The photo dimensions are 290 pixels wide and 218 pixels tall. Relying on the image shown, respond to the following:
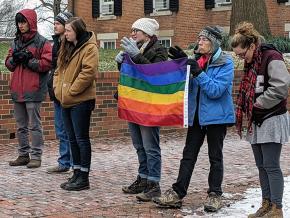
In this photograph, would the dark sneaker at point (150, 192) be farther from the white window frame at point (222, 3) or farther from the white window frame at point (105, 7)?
the white window frame at point (105, 7)

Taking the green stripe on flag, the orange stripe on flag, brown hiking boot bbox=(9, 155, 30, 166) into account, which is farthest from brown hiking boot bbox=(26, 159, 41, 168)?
the green stripe on flag

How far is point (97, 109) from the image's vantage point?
10602 mm

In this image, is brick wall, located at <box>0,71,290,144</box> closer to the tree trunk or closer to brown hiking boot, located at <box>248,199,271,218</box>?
brown hiking boot, located at <box>248,199,271,218</box>

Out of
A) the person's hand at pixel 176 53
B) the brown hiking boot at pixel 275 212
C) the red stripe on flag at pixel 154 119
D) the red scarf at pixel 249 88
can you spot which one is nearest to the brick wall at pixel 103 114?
the red stripe on flag at pixel 154 119

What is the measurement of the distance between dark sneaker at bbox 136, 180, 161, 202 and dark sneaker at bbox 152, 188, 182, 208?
220mm

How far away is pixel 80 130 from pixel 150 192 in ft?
3.43

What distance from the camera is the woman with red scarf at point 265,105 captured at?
5.20 metres

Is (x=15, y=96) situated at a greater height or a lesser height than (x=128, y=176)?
greater

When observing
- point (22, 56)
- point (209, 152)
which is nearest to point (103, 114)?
point (22, 56)

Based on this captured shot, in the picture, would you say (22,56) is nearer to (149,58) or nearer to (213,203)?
(149,58)

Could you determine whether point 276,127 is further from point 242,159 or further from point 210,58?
point 242,159

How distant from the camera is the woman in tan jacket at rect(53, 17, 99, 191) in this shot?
6422mm

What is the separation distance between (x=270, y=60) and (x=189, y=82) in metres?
0.92

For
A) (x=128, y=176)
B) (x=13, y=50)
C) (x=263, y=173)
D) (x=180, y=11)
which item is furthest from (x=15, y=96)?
(x=180, y=11)
